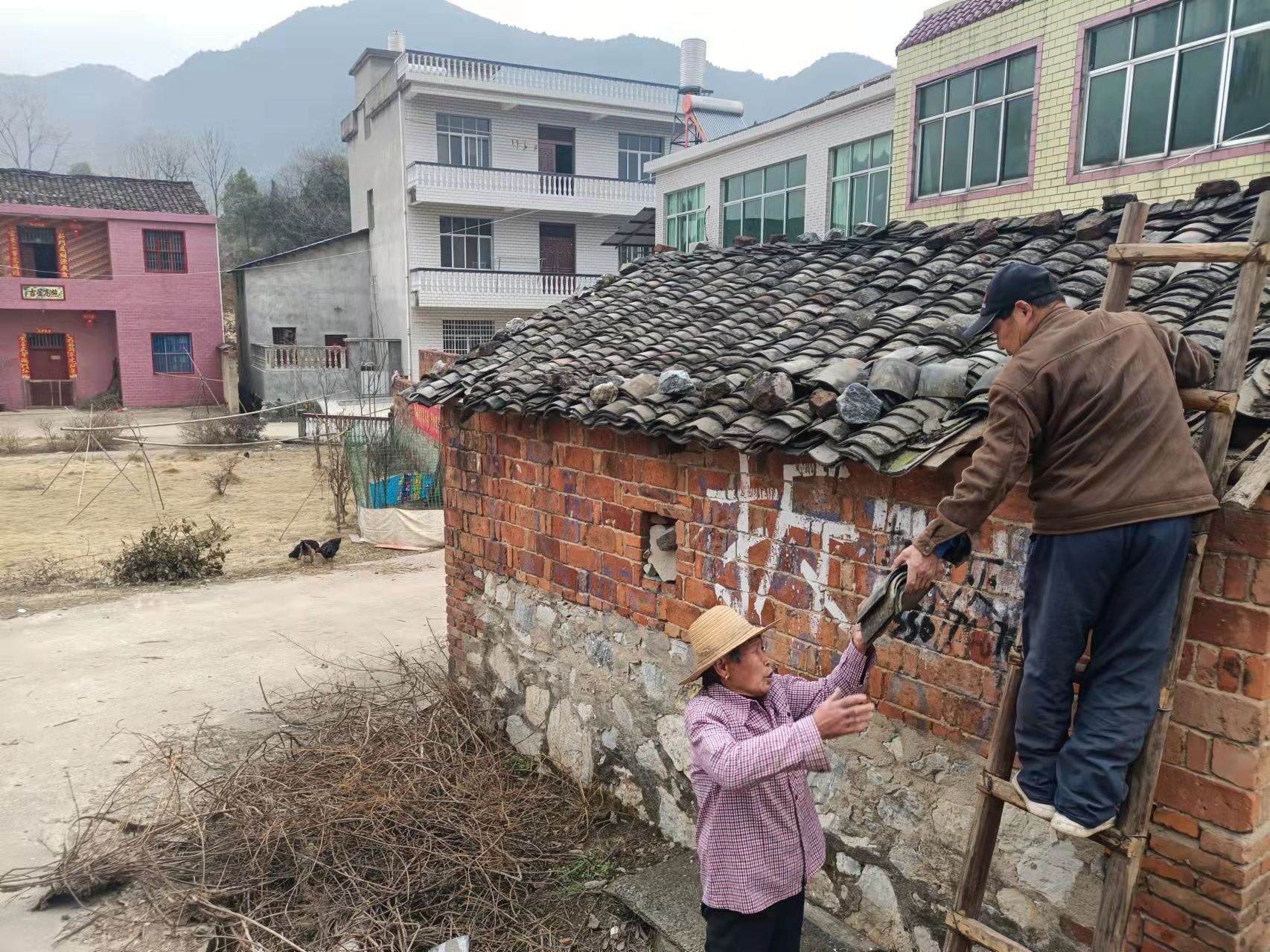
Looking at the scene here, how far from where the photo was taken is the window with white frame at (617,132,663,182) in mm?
31719

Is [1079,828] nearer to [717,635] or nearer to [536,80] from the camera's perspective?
[717,635]

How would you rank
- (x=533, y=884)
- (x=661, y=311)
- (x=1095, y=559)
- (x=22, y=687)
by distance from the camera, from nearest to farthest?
(x=1095, y=559), (x=533, y=884), (x=661, y=311), (x=22, y=687)

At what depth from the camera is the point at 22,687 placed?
869 centimetres

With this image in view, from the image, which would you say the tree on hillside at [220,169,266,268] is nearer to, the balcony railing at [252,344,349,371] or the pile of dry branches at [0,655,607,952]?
the balcony railing at [252,344,349,371]

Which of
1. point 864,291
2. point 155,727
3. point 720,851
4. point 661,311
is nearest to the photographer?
point 720,851

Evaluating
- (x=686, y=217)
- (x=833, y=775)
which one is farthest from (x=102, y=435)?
(x=833, y=775)

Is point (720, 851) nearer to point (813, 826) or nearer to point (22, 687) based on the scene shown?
point (813, 826)

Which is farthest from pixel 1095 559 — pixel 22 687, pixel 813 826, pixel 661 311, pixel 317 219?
pixel 317 219

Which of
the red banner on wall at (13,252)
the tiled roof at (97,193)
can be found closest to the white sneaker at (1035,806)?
the tiled roof at (97,193)

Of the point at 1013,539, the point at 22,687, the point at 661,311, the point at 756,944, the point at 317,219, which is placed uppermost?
the point at 317,219

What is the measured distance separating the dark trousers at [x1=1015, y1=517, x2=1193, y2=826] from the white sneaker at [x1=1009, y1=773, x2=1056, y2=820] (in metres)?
0.02

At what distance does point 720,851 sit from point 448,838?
2.94 metres

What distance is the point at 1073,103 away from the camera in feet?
40.3

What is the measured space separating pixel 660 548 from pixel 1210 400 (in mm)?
3095
